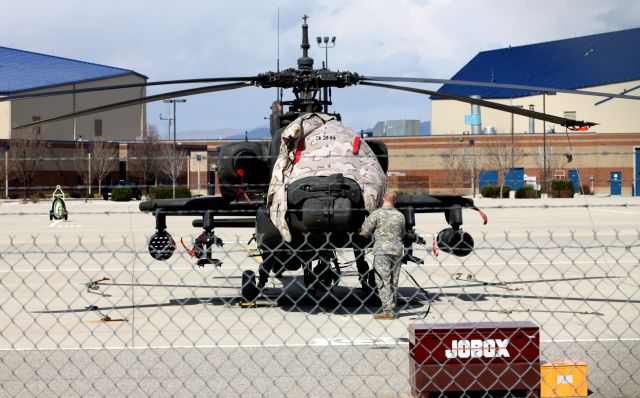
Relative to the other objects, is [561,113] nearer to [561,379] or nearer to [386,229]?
[386,229]

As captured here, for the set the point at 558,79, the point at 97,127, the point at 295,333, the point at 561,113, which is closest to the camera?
the point at 295,333

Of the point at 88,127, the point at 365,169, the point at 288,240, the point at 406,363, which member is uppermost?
the point at 88,127

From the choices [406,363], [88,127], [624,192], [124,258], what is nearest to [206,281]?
[124,258]

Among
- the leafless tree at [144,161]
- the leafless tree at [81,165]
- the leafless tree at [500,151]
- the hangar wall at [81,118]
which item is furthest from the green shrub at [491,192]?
the hangar wall at [81,118]

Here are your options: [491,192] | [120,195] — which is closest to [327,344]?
[120,195]

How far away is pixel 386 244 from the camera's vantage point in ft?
37.3

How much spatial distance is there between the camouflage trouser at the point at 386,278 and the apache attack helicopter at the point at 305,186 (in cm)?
29

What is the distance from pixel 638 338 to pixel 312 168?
4.25 m

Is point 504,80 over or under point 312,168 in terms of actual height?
over

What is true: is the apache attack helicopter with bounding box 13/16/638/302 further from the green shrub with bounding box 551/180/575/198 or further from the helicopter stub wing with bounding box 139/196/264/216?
the green shrub with bounding box 551/180/575/198

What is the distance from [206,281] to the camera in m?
16.7

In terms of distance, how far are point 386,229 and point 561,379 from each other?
4.32 metres

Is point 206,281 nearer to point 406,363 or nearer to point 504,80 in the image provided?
point 406,363

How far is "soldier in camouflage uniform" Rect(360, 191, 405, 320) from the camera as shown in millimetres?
11219
